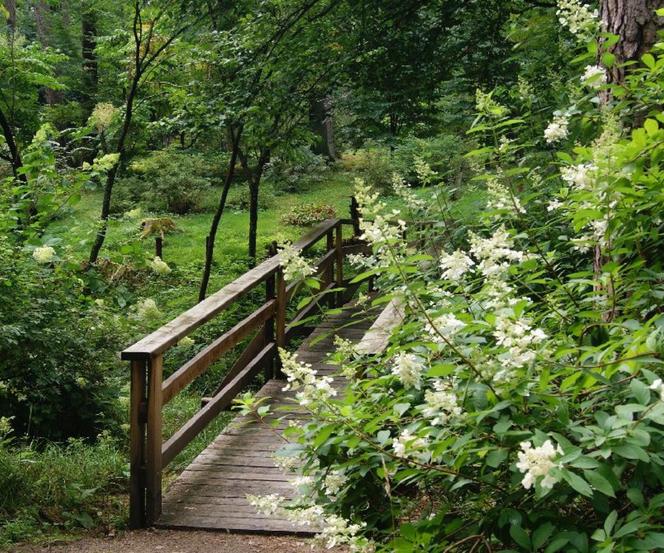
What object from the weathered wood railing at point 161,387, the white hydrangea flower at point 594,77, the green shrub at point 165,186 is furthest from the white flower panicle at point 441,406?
the green shrub at point 165,186

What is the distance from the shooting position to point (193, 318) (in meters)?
5.07

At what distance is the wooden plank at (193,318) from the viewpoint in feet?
14.5

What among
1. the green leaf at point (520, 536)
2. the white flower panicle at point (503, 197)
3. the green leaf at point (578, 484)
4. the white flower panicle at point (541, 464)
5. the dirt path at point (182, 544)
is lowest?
the dirt path at point (182, 544)

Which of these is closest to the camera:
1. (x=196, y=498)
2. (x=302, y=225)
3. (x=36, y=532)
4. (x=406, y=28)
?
(x=36, y=532)

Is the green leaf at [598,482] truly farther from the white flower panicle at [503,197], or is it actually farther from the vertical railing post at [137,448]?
the vertical railing post at [137,448]

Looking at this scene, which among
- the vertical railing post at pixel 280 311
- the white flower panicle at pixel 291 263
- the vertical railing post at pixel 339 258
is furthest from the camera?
the vertical railing post at pixel 339 258

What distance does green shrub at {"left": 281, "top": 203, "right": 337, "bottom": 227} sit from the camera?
17844mm

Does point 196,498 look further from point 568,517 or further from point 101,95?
point 101,95

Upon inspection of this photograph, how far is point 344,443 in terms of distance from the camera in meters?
2.17

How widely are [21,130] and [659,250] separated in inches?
460

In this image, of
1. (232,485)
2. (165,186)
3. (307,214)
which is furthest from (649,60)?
(165,186)

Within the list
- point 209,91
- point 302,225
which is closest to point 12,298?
point 209,91

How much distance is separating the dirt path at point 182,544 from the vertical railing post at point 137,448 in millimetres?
116

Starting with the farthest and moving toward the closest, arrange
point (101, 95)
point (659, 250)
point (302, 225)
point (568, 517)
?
1. point (101, 95)
2. point (302, 225)
3. point (659, 250)
4. point (568, 517)
